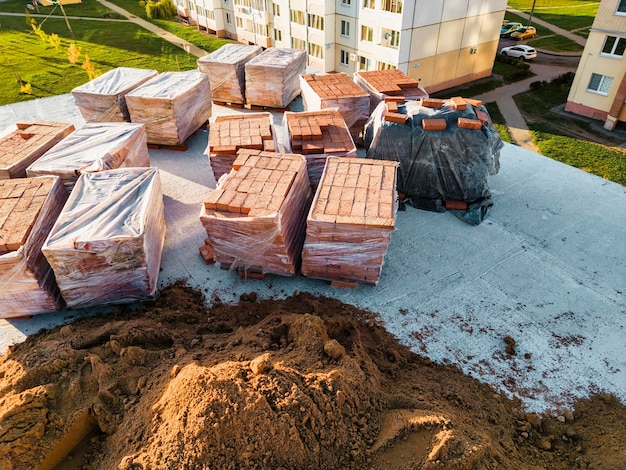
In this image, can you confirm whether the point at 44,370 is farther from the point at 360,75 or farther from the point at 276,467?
the point at 360,75

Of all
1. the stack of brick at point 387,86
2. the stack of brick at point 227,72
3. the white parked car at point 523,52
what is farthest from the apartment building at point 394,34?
the stack of brick at point 227,72

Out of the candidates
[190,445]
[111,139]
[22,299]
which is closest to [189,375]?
[190,445]

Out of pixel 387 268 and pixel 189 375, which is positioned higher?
pixel 189 375

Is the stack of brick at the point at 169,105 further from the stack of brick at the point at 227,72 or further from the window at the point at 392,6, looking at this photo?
the window at the point at 392,6

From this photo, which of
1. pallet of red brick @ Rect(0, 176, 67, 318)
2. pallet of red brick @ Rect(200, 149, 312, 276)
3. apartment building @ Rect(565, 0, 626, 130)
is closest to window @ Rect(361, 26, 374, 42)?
apartment building @ Rect(565, 0, 626, 130)

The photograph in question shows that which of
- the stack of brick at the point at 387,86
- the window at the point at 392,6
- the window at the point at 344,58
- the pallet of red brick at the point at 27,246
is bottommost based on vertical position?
the window at the point at 344,58

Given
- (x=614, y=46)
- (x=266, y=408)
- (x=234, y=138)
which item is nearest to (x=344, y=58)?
(x=614, y=46)
